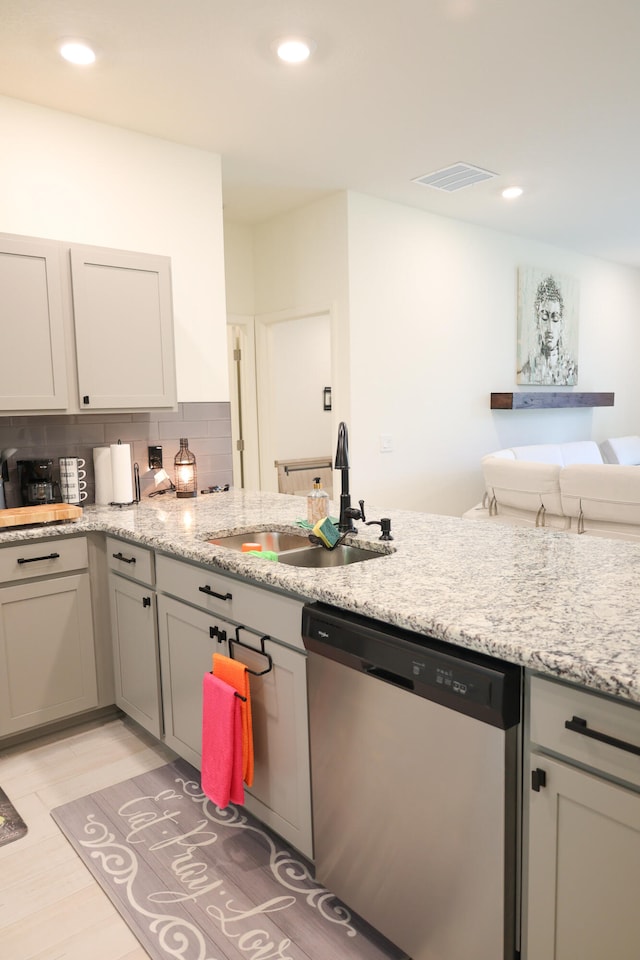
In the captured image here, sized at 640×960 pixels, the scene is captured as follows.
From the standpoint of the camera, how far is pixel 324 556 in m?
2.39

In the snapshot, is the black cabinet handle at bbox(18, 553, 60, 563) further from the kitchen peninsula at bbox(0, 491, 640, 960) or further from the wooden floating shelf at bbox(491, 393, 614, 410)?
the wooden floating shelf at bbox(491, 393, 614, 410)

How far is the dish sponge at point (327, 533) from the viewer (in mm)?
2133

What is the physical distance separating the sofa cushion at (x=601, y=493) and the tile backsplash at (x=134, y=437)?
6.75ft

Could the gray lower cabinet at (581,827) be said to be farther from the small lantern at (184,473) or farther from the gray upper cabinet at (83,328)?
the small lantern at (184,473)

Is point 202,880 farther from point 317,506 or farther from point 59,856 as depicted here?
point 317,506

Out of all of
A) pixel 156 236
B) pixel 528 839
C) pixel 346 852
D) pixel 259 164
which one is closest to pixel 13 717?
pixel 346 852

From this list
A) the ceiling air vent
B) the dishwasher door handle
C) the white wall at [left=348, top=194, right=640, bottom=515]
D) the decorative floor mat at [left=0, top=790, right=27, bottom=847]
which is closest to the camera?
the dishwasher door handle

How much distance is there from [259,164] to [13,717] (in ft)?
10.6

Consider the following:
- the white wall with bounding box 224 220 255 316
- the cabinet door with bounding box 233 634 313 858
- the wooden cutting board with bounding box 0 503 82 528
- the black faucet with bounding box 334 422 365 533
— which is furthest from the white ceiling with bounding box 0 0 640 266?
the cabinet door with bounding box 233 634 313 858

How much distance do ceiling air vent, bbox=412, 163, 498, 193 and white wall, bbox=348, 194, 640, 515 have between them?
450 mm

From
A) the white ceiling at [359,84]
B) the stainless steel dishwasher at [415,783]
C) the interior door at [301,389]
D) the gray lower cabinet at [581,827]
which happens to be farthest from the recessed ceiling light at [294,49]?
the interior door at [301,389]

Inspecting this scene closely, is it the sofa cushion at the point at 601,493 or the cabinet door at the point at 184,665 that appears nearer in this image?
the cabinet door at the point at 184,665

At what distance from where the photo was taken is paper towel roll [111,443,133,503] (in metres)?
3.22

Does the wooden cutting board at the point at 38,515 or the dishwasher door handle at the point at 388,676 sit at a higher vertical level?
the wooden cutting board at the point at 38,515
